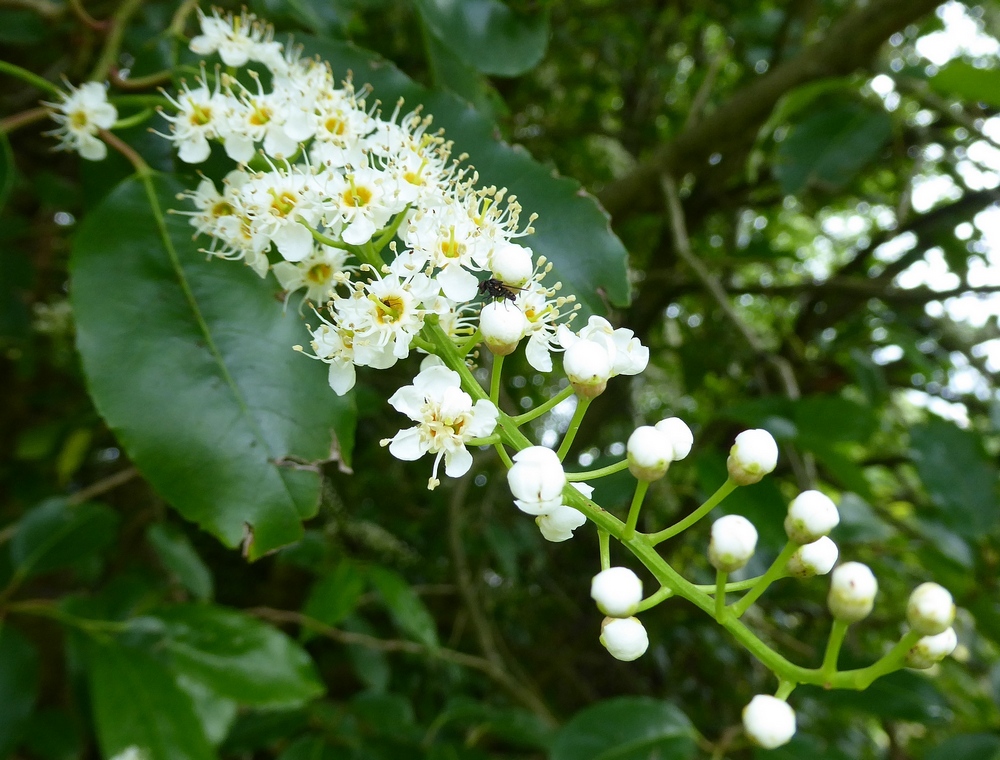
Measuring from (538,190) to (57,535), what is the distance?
1.47 meters

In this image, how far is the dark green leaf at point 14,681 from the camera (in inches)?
68.6

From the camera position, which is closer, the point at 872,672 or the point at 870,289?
the point at 872,672

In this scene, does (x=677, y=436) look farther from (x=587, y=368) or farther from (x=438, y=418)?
(x=438, y=418)

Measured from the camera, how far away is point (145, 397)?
955 mm

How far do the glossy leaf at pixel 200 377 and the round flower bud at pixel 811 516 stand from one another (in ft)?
1.82

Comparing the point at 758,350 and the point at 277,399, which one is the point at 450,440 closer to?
the point at 277,399

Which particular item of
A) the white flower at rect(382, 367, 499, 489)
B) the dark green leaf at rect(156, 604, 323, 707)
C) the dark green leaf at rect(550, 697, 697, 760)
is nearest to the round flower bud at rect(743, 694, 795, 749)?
the white flower at rect(382, 367, 499, 489)

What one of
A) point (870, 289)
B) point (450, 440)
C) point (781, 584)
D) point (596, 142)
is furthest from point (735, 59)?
point (450, 440)

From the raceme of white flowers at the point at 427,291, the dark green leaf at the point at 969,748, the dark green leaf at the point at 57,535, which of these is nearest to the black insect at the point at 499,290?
the raceme of white flowers at the point at 427,291

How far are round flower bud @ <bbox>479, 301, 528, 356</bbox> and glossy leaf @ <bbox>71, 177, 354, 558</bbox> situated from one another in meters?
0.32

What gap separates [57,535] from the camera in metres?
Answer: 1.80

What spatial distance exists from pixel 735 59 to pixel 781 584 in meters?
2.15

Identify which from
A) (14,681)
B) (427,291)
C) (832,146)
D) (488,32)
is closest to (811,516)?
(427,291)

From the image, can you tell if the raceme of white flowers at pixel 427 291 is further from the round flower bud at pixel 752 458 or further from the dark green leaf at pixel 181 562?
the dark green leaf at pixel 181 562
